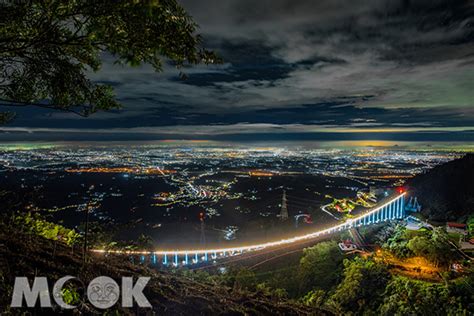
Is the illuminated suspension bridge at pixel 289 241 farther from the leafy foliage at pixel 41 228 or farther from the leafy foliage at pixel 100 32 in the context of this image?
the leafy foliage at pixel 100 32

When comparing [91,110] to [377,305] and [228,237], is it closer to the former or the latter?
[377,305]

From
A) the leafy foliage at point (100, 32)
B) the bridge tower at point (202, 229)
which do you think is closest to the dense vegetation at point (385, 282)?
the leafy foliage at point (100, 32)

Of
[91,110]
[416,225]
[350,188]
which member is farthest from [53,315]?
[350,188]
